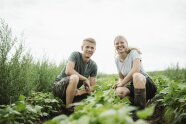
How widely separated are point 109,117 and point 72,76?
3069mm

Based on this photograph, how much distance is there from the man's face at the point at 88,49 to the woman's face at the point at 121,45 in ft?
1.95

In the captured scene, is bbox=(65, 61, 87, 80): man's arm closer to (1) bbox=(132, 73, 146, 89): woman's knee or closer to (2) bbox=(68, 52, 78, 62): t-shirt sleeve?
(2) bbox=(68, 52, 78, 62): t-shirt sleeve

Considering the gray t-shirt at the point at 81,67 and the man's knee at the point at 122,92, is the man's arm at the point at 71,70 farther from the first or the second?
the man's knee at the point at 122,92

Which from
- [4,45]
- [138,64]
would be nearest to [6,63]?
[4,45]

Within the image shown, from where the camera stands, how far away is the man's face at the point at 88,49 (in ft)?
16.5

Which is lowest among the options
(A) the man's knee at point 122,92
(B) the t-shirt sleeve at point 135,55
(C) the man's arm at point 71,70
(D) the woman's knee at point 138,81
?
(A) the man's knee at point 122,92

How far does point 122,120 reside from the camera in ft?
5.83

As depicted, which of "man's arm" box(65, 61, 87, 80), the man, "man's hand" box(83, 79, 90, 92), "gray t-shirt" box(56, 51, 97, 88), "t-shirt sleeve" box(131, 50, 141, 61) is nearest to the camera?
"t-shirt sleeve" box(131, 50, 141, 61)

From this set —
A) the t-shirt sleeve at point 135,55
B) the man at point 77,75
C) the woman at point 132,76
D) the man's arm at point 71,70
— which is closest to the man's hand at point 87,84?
the man at point 77,75

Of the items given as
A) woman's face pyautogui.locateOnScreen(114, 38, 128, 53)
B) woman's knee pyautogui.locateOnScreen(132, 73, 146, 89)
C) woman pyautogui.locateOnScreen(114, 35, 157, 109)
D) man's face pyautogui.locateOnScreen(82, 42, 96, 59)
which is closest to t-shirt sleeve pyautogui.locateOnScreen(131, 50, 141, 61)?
woman pyautogui.locateOnScreen(114, 35, 157, 109)

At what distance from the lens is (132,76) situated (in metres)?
4.45

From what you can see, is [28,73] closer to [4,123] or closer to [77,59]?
[77,59]

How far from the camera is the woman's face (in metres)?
4.61

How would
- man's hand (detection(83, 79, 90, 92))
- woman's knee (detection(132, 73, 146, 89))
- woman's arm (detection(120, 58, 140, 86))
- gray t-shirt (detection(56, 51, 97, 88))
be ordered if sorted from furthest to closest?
gray t-shirt (detection(56, 51, 97, 88)) < man's hand (detection(83, 79, 90, 92)) < woman's arm (detection(120, 58, 140, 86)) < woman's knee (detection(132, 73, 146, 89))
